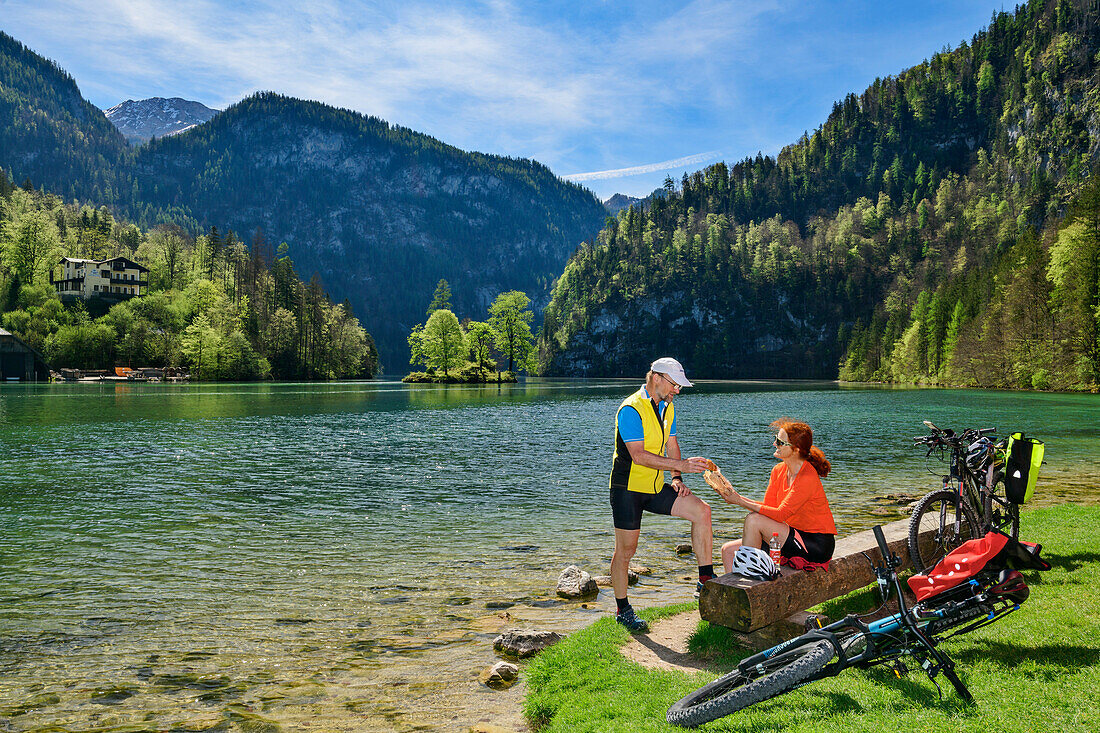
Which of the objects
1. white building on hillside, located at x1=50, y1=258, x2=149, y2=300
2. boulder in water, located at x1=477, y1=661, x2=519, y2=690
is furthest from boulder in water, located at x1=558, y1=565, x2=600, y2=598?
white building on hillside, located at x1=50, y1=258, x2=149, y2=300

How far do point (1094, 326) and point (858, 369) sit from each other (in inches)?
3622

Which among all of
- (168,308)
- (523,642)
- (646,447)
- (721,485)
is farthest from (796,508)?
(168,308)

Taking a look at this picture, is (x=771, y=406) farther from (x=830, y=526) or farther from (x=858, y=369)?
(x=858, y=369)

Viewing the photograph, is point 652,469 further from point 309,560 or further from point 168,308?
point 168,308

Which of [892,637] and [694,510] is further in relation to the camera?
[694,510]

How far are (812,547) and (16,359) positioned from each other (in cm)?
14026

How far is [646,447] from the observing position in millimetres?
8828

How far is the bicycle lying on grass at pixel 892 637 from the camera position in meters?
5.39

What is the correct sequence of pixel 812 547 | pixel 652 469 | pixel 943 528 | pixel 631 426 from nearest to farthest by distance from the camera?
pixel 812 547
pixel 631 426
pixel 652 469
pixel 943 528

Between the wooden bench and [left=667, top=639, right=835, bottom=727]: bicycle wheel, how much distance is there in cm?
168

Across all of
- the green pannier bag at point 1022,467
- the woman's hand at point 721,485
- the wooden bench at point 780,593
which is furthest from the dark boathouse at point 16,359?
the green pannier bag at point 1022,467

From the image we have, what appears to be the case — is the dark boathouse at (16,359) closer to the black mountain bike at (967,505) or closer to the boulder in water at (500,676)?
the boulder in water at (500,676)

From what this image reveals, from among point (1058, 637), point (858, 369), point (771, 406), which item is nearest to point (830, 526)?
point (1058, 637)

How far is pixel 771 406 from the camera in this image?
68125 mm
